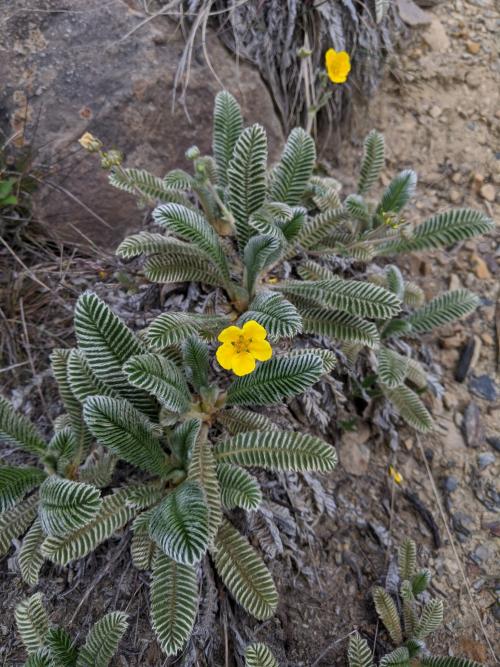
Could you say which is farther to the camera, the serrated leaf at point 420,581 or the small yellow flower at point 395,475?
the small yellow flower at point 395,475

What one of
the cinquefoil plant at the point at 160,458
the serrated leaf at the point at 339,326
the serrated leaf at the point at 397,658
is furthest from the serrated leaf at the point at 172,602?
the serrated leaf at the point at 339,326

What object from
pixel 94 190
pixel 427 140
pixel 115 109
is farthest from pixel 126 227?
pixel 427 140

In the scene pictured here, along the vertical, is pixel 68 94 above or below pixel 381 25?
below

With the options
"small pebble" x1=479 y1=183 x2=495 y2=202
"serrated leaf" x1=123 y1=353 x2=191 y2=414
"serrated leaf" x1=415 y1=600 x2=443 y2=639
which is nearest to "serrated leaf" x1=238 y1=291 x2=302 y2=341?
"serrated leaf" x1=123 y1=353 x2=191 y2=414

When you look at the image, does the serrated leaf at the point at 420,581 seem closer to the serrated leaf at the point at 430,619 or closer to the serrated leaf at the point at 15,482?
the serrated leaf at the point at 430,619

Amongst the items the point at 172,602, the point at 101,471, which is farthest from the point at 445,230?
the point at 172,602

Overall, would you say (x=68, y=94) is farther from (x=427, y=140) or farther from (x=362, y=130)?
(x=427, y=140)
